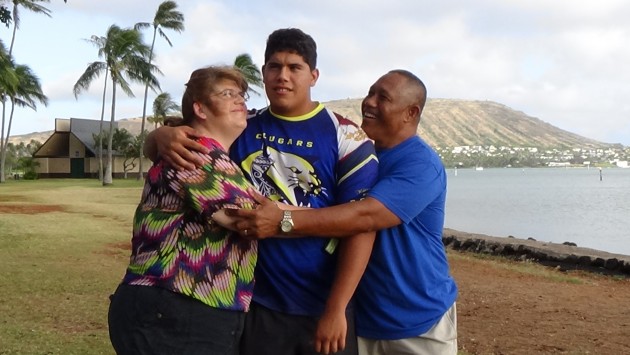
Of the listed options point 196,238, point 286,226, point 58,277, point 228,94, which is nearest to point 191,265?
point 196,238

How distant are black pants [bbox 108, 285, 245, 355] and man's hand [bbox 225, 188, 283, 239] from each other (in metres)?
0.29

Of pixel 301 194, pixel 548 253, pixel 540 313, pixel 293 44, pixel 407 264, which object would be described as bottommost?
pixel 548 253

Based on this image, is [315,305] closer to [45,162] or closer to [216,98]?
[216,98]

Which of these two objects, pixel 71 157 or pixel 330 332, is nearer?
pixel 330 332

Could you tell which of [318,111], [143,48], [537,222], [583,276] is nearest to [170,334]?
[318,111]

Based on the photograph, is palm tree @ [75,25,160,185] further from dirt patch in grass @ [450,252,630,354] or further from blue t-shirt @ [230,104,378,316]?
blue t-shirt @ [230,104,378,316]

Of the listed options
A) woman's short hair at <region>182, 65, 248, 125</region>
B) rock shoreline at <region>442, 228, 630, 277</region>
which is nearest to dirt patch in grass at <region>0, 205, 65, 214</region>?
rock shoreline at <region>442, 228, 630, 277</region>

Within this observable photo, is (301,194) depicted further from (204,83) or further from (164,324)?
(164,324)

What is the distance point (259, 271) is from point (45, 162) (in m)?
56.4

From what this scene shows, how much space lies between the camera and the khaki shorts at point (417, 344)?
2.79 m

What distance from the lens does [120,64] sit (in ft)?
141

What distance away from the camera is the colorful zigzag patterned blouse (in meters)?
2.40

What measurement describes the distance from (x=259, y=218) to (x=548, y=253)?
46.3ft

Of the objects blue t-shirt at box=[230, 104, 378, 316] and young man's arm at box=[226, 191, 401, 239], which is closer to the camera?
young man's arm at box=[226, 191, 401, 239]
